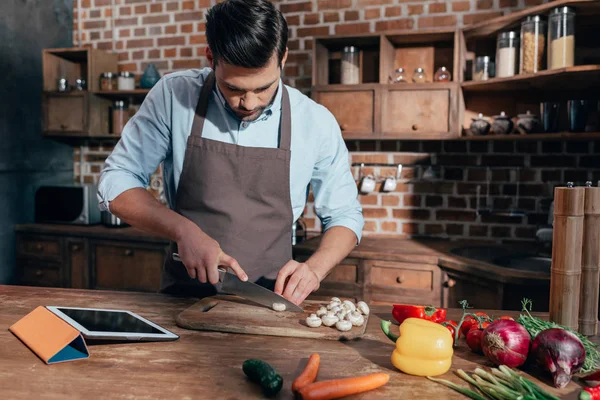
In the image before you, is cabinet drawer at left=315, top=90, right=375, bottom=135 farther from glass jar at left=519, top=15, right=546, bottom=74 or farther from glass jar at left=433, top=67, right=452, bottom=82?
glass jar at left=519, top=15, right=546, bottom=74

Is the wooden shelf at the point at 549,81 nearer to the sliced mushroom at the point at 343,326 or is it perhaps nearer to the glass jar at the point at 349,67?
the glass jar at the point at 349,67

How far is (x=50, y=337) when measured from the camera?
4.05 feet

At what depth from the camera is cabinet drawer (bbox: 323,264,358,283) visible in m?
3.10

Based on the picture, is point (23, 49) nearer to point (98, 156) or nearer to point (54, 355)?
point (98, 156)

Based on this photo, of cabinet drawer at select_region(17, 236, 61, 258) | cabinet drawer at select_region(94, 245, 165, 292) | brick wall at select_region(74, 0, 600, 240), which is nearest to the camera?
brick wall at select_region(74, 0, 600, 240)

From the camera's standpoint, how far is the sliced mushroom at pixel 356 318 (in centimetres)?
139

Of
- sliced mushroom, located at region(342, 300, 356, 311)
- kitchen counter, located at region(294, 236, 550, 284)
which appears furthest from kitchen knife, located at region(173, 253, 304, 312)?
kitchen counter, located at region(294, 236, 550, 284)

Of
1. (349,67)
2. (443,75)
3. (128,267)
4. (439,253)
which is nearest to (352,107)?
(349,67)

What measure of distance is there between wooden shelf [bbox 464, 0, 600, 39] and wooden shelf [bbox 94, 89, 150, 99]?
223cm

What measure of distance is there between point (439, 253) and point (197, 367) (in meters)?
2.12

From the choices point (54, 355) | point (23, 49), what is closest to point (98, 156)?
point (23, 49)

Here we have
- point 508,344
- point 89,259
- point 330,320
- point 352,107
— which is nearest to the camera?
point 508,344

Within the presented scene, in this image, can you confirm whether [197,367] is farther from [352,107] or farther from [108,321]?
[352,107]

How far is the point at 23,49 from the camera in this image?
158 inches
